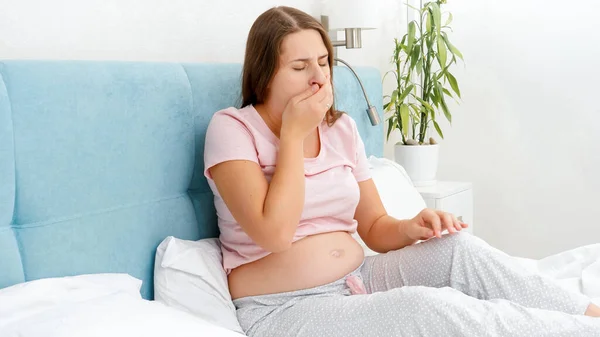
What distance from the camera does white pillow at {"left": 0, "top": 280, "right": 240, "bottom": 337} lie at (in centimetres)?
98

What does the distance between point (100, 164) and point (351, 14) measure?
1.26 meters

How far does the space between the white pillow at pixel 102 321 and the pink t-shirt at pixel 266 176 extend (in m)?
0.42

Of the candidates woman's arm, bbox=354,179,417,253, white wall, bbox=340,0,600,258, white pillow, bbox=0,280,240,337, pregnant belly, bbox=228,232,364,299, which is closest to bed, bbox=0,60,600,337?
white pillow, bbox=0,280,240,337

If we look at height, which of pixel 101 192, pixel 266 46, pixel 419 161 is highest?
Answer: pixel 266 46

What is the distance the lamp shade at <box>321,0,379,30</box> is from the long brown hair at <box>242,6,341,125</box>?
0.75 meters

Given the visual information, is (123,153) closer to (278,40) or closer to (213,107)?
(213,107)

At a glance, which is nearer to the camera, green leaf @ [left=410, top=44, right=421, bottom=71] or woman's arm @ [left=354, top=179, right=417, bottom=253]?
woman's arm @ [left=354, top=179, right=417, bottom=253]

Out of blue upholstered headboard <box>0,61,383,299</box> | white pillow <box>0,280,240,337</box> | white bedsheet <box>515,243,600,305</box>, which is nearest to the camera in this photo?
white pillow <box>0,280,240,337</box>

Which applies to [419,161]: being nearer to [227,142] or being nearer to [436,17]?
[436,17]

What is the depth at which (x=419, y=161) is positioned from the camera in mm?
2748

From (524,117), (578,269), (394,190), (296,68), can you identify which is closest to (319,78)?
(296,68)

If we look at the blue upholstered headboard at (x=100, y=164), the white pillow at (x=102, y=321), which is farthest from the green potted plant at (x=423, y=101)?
the white pillow at (x=102, y=321)

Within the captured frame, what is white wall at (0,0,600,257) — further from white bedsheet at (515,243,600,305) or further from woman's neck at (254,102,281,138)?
white bedsheet at (515,243,600,305)

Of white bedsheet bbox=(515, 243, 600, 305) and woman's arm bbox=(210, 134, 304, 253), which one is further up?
woman's arm bbox=(210, 134, 304, 253)
